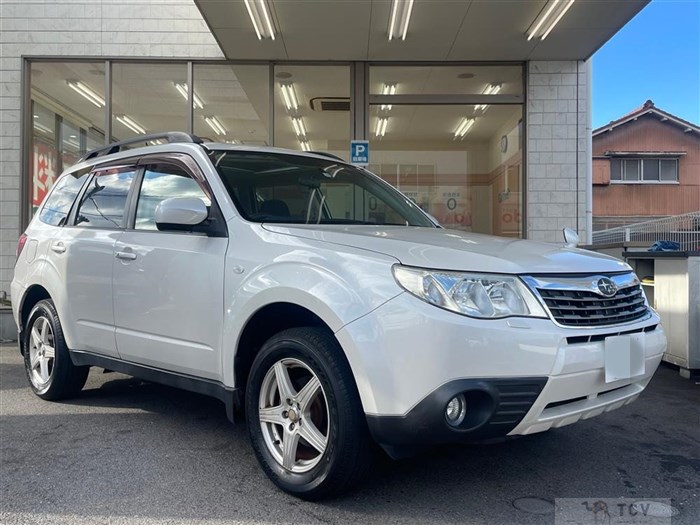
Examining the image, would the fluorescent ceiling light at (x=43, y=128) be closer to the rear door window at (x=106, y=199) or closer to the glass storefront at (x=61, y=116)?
the glass storefront at (x=61, y=116)

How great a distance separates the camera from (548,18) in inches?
305

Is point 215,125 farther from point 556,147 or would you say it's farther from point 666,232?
point 666,232

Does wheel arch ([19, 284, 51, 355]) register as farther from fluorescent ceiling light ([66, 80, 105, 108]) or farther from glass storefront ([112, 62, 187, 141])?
fluorescent ceiling light ([66, 80, 105, 108])

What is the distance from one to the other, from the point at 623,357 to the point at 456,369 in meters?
0.88

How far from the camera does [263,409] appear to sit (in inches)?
118

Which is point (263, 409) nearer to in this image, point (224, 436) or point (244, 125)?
point (224, 436)

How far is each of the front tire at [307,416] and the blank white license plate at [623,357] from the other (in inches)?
43.8

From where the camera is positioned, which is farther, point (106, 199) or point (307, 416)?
point (106, 199)

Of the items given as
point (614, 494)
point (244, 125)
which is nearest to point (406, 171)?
point (244, 125)

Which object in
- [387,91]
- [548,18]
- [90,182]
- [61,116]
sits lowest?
[90,182]

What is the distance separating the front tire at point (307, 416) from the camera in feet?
8.48

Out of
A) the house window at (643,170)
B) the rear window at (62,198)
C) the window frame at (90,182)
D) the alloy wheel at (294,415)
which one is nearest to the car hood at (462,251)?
the alloy wheel at (294,415)

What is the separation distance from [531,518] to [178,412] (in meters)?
2.71

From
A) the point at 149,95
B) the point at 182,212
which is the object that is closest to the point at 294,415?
the point at 182,212
